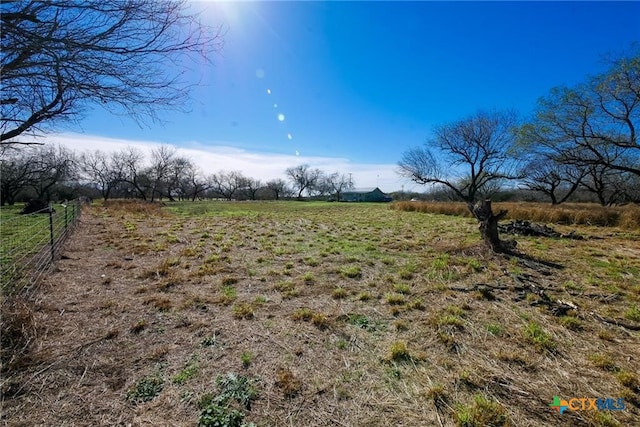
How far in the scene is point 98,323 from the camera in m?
3.09

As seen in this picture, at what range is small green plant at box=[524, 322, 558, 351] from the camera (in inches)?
104

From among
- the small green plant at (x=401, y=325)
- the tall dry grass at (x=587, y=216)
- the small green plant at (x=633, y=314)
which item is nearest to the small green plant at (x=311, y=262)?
the small green plant at (x=401, y=325)

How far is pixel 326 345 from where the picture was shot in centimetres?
274

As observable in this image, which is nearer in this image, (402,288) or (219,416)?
(219,416)

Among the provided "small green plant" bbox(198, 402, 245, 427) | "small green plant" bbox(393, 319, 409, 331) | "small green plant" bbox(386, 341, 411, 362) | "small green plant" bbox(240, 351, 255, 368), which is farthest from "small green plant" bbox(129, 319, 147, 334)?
"small green plant" bbox(393, 319, 409, 331)

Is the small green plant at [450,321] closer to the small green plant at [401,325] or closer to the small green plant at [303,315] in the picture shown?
the small green plant at [401,325]

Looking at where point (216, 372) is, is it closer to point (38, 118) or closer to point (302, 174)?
point (38, 118)

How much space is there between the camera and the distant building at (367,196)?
7144 cm

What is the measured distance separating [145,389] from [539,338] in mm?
3808

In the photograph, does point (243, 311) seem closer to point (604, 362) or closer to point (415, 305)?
point (415, 305)

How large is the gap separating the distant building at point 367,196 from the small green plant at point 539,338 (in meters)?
69.0

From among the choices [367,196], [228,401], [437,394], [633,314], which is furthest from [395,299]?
[367,196]

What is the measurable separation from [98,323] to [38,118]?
2.53m

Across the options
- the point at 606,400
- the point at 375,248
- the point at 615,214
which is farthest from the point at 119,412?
the point at 615,214
